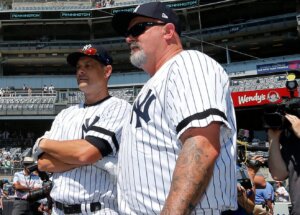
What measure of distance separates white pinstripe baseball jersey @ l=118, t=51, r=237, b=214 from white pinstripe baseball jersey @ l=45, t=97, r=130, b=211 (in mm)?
Answer: 870

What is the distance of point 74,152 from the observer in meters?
3.05

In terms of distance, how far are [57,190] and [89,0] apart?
44641 millimetres

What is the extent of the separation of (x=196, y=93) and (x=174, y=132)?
0.22m

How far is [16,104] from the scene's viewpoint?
35.8 m

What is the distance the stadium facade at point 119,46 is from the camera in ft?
109

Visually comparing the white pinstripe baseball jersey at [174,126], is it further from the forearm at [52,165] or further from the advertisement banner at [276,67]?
the advertisement banner at [276,67]

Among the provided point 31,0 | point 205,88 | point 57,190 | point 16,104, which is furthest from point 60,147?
point 31,0

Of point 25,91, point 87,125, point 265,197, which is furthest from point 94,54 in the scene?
point 25,91

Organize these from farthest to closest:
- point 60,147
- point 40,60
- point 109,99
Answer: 1. point 40,60
2. point 109,99
3. point 60,147

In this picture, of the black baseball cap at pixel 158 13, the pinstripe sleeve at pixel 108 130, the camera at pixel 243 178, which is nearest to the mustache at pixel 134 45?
the black baseball cap at pixel 158 13

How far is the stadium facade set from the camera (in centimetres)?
3322

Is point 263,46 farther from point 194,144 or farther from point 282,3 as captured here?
point 194,144

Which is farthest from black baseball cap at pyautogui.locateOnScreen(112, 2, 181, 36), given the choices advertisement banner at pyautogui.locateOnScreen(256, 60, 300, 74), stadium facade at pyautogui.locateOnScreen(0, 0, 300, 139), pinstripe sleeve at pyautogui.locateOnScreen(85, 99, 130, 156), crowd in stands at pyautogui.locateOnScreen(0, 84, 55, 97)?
crowd in stands at pyautogui.locateOnScreen(0, 84, 55, 97)

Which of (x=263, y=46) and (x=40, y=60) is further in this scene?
(x=40, y=60)
